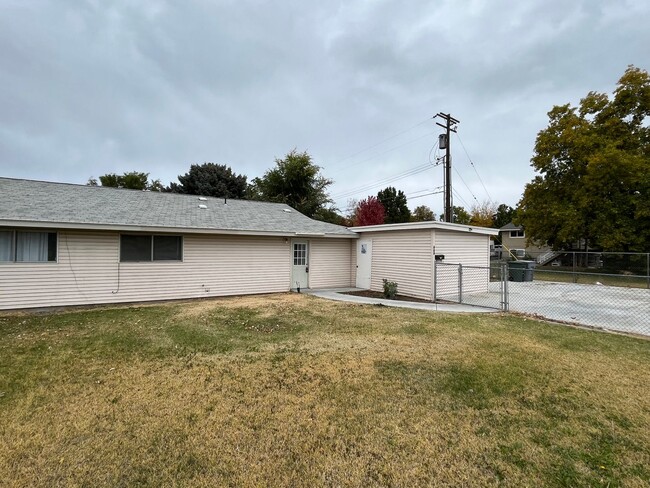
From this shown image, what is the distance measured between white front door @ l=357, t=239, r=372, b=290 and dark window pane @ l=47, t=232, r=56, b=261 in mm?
10144

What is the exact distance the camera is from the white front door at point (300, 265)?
1253 centimetres

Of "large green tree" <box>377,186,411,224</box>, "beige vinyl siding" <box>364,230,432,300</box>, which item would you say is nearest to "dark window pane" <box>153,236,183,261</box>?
"beige vinyl siding" <box>364,230,432,300</box>

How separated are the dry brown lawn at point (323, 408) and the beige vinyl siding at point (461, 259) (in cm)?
459

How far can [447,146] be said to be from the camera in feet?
56.0

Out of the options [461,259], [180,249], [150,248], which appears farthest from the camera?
[461,259]

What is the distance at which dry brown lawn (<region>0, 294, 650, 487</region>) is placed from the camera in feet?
7.98

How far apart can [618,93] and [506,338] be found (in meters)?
23.3

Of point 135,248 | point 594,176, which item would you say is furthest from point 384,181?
point 135,248

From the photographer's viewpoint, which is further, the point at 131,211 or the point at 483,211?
the point at 483,211

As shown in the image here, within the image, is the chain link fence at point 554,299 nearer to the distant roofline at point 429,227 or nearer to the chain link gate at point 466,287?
the chain link gate at point 466,287

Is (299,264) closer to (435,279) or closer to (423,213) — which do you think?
(435,279)

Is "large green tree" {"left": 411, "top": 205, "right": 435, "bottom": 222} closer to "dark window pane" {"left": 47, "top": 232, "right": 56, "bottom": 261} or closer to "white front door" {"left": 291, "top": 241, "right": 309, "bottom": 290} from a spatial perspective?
"white front door" {"left": 291, "top": 241, "right": 309, "bottom": 290}

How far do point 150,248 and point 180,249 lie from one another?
854 millimetres

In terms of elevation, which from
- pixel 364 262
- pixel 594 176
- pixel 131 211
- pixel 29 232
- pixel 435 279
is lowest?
pixel 435 279
